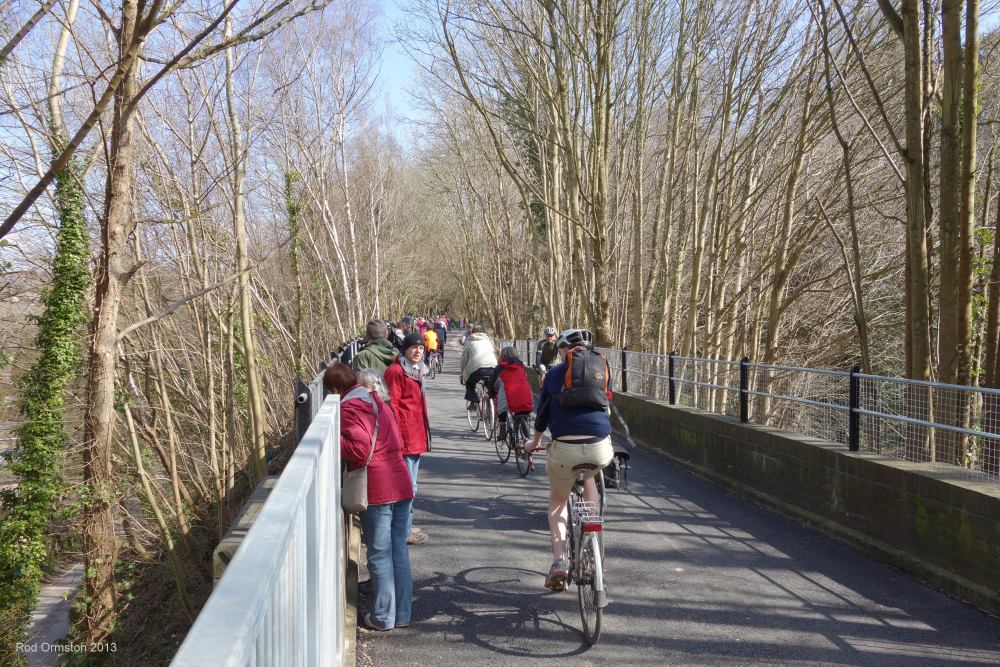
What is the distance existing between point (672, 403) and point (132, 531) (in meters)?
10.7

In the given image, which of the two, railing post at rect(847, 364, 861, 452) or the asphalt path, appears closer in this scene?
the asphalt path

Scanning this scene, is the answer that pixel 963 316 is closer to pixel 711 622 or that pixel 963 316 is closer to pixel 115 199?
pixel 711 622

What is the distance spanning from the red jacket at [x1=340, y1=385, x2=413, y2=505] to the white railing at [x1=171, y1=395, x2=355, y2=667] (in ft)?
2.45

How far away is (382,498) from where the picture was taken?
17.6 feet

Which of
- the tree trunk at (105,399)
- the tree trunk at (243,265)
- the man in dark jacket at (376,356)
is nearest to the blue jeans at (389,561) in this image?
the man in dark jacket at (376,356)

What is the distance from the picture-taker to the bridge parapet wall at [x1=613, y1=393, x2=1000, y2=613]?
585 cm

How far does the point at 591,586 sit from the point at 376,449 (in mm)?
1593

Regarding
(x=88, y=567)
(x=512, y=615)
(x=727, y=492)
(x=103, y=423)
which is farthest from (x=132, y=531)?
(x=512, y=615)

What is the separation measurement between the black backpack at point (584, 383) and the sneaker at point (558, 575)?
107cm

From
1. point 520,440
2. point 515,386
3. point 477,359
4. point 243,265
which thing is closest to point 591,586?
point 520,440

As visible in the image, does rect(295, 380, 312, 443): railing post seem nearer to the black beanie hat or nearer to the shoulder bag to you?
the shoulder bag

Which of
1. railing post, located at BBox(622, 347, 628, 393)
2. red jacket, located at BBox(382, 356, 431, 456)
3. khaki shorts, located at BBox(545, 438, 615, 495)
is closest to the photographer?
khaki shorts, located at BBox(545, 438, 615, 495)

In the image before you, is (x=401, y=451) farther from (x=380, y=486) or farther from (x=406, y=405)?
(x=406, y=405)

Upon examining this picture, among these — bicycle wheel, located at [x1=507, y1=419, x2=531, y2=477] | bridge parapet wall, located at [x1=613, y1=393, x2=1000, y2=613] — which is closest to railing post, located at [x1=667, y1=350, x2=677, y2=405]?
bridge parapet wall, located at [x1=613, y1=393, x2=1000, y2=613]
